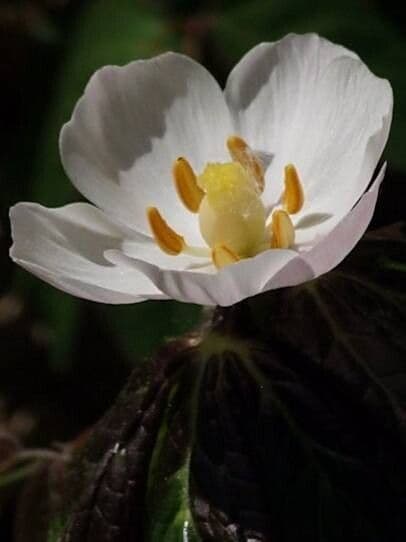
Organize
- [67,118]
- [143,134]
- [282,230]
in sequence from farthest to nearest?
[67,118] → [143,134] → [282,230]

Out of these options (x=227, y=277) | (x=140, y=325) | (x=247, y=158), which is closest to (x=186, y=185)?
(x=247, y=158)

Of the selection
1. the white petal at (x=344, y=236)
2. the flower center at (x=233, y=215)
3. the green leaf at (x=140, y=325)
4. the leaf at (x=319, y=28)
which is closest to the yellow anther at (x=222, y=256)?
the flower center at (x=233, y=215)

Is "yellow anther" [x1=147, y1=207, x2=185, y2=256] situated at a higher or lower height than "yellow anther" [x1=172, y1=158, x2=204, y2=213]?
lower

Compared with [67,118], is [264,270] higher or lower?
higher

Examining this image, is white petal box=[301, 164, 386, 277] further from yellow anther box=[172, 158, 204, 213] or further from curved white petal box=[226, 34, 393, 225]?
yellow anther box=[172, 158, 204, 213]

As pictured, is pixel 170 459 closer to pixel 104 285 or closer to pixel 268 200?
pixel 104 285

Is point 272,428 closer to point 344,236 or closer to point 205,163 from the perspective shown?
point 344,236

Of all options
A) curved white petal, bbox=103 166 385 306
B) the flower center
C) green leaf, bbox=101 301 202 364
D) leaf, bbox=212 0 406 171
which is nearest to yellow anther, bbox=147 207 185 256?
the flower center
